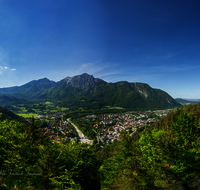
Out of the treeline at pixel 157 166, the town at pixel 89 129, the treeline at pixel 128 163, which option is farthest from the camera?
the town at pixel 89 129

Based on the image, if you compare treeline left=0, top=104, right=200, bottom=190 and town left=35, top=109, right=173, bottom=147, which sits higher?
treeline left=0, top=104, right=200, bottom=190

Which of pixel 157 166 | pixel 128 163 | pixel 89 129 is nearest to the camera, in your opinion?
pixel 128 163

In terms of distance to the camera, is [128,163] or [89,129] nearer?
[128,163]

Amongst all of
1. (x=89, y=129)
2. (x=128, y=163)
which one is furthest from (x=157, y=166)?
(x=89, y=129)

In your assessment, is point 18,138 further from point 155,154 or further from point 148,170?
point 155,154

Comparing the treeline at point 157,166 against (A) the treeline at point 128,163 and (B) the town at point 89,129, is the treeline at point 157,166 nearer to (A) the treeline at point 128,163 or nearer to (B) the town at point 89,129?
(A) the treeline at point 128,163

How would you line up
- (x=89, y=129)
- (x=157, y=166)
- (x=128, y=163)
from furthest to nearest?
1. (x=89, y=129)
2. (x=157, y=166)
3. (x=128, y=163)

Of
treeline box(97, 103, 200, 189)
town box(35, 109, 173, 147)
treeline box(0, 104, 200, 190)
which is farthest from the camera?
town box(35, 109, 173, 147)

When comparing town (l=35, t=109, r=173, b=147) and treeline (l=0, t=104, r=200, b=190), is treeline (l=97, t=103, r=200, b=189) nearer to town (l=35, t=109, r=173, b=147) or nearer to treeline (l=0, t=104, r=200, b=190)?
treeline (l=0, t=104, r=200, b=190)

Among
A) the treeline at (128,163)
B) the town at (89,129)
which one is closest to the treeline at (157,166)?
the treeline at (128,163)

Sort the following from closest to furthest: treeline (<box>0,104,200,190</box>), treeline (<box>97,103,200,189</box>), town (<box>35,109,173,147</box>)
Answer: treeline (<box>0,104,200,190</box>)
treeline (<box>97,103,200,189</box>)
town (<box>35,109,173,147</box>)

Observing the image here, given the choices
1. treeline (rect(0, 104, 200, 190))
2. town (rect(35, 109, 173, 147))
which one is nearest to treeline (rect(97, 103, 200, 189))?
treeline (rect(0, 104, 200, 190))

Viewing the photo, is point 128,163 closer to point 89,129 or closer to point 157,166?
point 157,166
